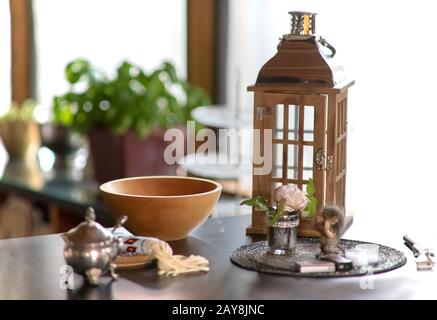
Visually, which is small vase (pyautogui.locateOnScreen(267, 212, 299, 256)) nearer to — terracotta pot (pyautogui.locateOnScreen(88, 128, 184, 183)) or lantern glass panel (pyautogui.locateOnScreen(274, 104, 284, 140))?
lantern glass panel (pyautogui.locateOnScreen(274, 104, 284, 140))

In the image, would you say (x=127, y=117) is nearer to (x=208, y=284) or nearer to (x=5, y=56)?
(x=5, y=56)

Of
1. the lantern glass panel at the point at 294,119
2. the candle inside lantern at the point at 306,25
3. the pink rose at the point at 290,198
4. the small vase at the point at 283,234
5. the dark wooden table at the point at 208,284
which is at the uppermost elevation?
the candle inside lantern at the point at 306,25

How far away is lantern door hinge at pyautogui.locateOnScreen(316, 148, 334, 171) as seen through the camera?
65.5 inches

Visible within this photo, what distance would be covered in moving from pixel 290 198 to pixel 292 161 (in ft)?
0.84

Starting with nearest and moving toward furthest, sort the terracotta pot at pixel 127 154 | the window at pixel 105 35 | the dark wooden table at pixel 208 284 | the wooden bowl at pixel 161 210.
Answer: the dark wooden table at pixel 208 284 < the wooden bowl at pixel 161 210 < the terracotta pot at pixel 127 154 < the window at pixel 105 35

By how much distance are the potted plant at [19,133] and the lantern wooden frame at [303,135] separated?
229 cm

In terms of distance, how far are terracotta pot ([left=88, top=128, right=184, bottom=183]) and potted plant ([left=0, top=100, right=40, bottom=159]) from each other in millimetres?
676

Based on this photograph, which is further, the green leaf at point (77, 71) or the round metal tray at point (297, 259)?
the green leaf at point (77, 71)

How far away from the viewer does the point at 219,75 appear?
3.59 metres

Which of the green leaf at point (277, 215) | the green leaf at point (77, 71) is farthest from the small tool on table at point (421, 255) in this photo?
the green leaf at point (77, 71)

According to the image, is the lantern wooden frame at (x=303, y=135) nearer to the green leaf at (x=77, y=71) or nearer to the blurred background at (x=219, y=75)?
the blurred background at (x=219, y=75)

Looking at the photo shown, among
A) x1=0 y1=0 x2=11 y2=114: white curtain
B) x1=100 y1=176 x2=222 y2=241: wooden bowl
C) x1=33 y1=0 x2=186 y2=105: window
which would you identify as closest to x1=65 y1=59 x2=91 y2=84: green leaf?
x1=33 y1=0 x2=186 y2=105: window

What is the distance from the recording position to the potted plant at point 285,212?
5.04 feet
